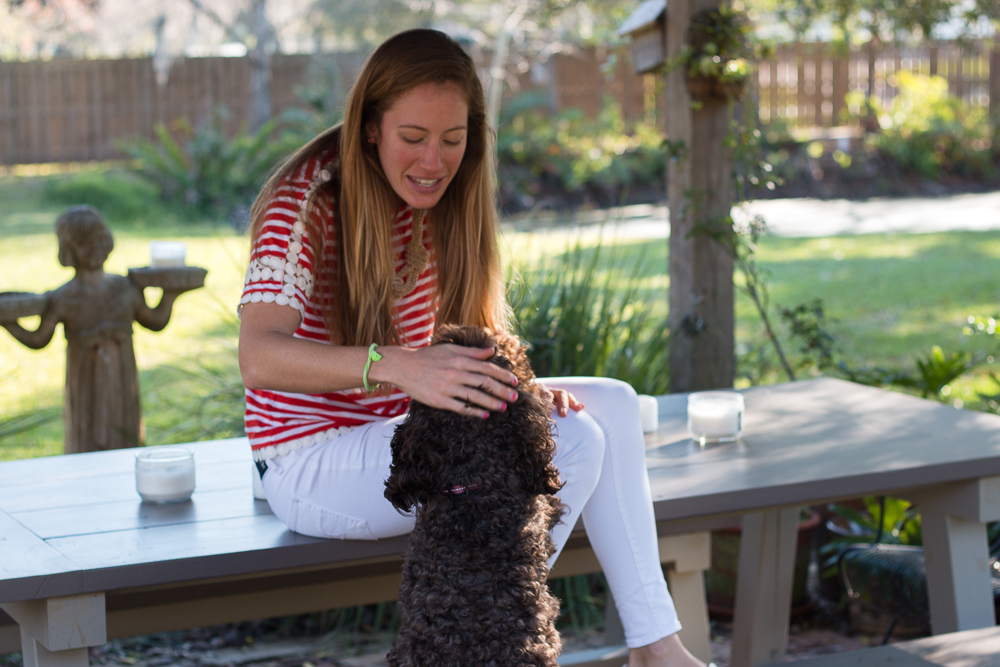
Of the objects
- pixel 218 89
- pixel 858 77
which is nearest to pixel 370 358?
pixel 858 77

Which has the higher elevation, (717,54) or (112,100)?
(112,100)

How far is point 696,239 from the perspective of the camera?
4.15 metres

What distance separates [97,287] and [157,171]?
10278mm

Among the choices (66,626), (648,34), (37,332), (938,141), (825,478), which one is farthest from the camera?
(938,141)

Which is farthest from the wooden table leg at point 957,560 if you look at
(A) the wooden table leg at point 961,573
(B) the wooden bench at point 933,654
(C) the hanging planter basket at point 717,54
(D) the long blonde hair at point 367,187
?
(C) the hanging planter basket at point 717,54

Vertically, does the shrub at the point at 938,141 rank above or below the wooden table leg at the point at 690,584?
above

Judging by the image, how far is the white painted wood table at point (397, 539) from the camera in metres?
1.92

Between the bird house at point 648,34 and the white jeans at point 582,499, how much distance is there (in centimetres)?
247

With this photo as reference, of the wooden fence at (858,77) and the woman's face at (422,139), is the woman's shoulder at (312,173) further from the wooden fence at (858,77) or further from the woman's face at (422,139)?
the wooden fence at (858,77)

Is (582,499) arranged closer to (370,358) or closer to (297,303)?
(370,358)

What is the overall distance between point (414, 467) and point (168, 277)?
2540 millimetres

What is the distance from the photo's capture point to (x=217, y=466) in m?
2.66

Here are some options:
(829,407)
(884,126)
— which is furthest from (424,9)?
(829,407)

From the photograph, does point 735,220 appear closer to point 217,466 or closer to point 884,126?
point 217,466
